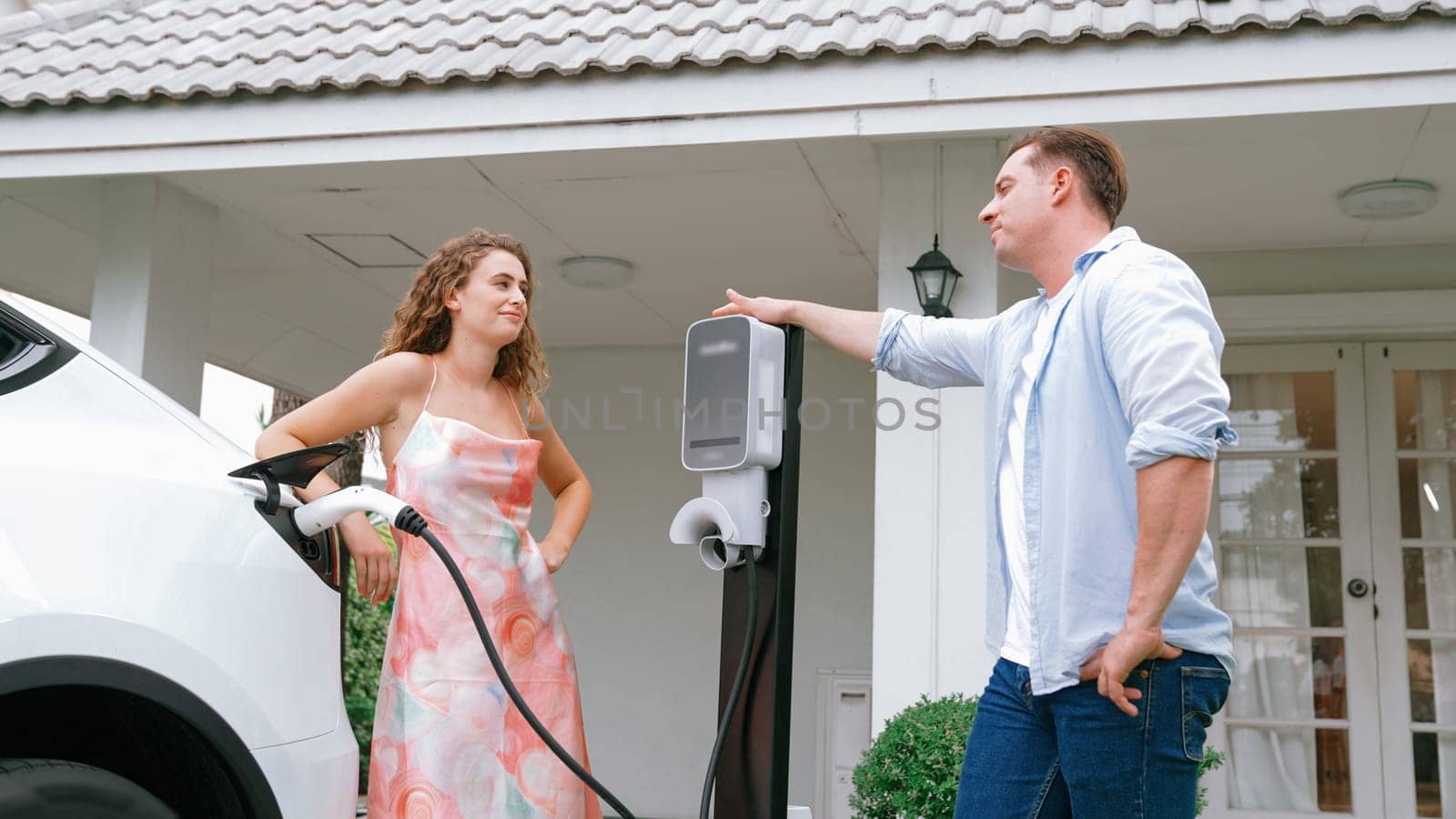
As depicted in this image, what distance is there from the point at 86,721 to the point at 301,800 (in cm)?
36

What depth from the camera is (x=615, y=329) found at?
7.28 meters

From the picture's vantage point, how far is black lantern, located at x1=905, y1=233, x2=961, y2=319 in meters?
4.06

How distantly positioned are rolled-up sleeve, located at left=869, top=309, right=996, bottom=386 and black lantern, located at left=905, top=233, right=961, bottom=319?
1586mm

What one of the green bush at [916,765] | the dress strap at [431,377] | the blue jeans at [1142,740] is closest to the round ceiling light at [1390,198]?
the green bush at [916,765]

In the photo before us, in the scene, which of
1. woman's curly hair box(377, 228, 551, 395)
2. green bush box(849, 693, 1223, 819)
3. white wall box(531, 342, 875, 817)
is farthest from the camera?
white wall box(531, 342, 875, 817)

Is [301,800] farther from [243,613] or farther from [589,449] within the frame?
[589,449]

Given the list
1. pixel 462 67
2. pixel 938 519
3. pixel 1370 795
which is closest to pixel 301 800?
pixel 938 519

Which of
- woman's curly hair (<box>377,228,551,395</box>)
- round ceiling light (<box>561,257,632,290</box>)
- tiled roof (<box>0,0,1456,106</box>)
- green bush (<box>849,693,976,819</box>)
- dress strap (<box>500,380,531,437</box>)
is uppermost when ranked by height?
tiled roof (<box>0,0,1456,106</box>)

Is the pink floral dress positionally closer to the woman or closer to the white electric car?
the woman

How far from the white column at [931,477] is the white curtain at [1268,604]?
7.19 feet

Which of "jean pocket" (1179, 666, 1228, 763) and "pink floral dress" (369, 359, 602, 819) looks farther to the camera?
"pink floral dress" (369, 359, 602, 819)

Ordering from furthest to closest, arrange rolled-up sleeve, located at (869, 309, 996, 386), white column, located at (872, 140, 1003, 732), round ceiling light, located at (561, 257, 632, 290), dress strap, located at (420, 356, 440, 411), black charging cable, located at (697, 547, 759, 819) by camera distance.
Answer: round ceiling light, located at (561, 257, 632, 290) → white column, located at (872, 140, 1003, 732) → dress strap, located at (420, 356, 440, 411) → rolled-up sleeve, located at (869, 309, 996, 386) → black charging cable, located at (697, 547, 759, 819)

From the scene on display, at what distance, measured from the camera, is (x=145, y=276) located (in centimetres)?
491

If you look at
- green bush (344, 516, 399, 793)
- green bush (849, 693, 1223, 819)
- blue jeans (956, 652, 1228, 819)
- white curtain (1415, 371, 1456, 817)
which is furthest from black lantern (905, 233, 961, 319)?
green bush (344, 516, 399, 793)
